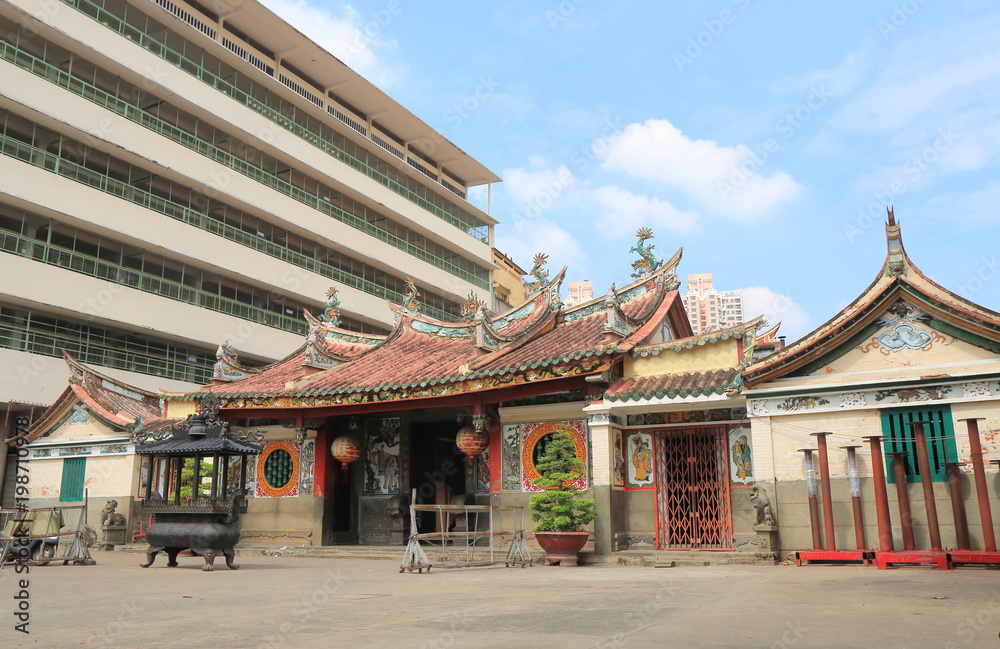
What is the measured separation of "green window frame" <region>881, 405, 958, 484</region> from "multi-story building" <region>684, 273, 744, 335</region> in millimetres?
43250

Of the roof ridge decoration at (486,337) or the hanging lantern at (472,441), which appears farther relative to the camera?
the roof ridge decoration at (486,337)

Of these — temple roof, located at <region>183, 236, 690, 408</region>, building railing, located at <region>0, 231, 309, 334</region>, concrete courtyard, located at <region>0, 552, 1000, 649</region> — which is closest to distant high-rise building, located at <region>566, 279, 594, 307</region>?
building railing, located at <region>0, 231, 309, 334</region>

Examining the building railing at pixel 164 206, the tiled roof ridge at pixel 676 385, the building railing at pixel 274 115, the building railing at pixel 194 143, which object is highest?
the building railing at pixel 274 115

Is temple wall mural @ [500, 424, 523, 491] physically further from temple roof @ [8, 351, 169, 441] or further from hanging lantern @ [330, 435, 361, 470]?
temple roof @ [8, 351, 169, 441]

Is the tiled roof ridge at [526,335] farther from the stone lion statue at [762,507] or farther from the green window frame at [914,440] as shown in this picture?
the green window frame at [914,440]

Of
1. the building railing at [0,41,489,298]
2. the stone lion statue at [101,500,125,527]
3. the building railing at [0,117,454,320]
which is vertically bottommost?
the stone lion statue at [101,500,125,527]

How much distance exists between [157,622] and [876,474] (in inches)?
390

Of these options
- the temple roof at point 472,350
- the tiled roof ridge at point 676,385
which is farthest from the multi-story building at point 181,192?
the tiled roof ridge at point 676,385

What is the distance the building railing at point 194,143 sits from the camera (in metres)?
25.8

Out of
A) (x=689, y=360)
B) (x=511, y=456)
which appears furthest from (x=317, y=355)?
(x=689, y=360)

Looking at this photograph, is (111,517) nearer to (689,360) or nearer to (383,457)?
(383,457)

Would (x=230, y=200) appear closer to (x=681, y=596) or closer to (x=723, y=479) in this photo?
(x=723, y=479)

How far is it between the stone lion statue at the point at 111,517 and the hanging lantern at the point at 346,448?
6.40m

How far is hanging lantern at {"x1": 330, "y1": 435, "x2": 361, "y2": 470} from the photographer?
18.3m
